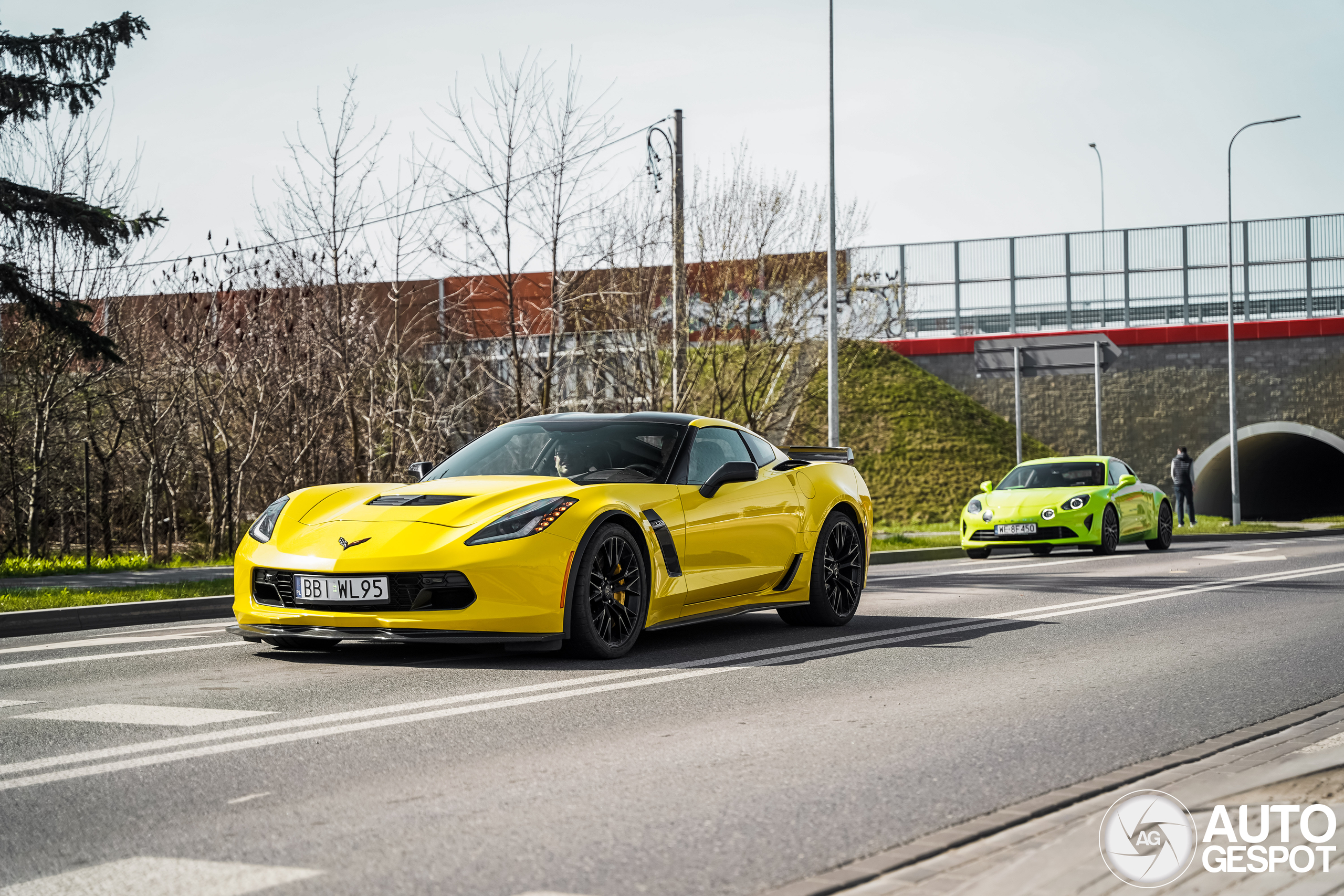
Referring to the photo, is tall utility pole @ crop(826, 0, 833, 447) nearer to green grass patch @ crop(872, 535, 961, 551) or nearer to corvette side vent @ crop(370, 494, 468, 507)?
green grass patch @ crop(872, 535, 961, 551)

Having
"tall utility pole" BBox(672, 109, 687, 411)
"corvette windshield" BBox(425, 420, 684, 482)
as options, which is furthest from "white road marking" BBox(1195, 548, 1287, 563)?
"corvette windshield" BBox(425, 420, 684, 482)

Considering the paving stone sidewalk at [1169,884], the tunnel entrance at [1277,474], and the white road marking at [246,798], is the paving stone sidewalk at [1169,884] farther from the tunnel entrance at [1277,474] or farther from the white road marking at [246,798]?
the tunnel entrance at [1277,474]

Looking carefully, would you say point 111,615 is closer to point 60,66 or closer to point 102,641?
point 102,641

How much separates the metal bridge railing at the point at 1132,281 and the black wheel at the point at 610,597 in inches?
1414

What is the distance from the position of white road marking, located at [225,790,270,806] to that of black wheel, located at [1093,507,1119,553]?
1724 centimetres

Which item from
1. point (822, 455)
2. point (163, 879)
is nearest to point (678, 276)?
point (822, 455)

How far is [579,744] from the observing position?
5.48 meters

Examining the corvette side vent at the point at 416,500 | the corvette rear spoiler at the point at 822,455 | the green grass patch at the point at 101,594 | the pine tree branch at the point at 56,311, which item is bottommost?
the green grass patch at the point at 101,594

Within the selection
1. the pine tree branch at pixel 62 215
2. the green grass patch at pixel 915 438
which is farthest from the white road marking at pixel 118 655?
the green grass patch at pixel 915 438

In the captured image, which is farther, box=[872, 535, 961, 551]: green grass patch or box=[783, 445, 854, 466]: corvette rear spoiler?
box=[872, 535, 961, 551]: green grass patch

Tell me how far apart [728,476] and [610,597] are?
124 cm

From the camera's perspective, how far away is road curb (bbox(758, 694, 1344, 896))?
142 inches

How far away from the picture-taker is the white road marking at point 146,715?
5941mm

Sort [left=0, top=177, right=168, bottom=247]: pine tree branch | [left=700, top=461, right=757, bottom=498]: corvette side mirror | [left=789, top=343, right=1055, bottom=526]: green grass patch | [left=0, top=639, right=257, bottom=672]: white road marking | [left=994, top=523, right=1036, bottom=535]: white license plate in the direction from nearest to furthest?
1. [left=0, top=639, right=257, bottom=672]: white road marking
2. [left=700, top=461, right=757, bottom=498]: corvette side mirror
3. [left=0, top=177, right=168, bottom=247]: pine tree branch
4. [left=994, top=523, right=1036, bottom=535]: white license plate
5. [left=789, top=343, right=1055, bottom=526]: green grass patch
